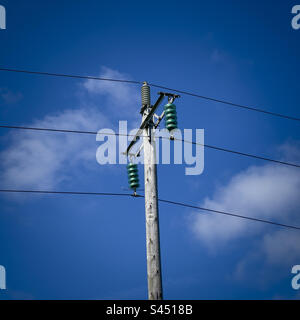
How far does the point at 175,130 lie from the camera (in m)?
10.7

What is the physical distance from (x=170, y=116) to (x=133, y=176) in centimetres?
207

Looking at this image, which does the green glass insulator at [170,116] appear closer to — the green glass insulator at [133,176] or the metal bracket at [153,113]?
the metal bracket at [153,113]

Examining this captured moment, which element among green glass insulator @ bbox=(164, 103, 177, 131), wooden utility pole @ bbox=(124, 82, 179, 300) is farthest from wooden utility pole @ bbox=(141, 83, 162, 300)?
green glass insulator @ bbox=(164, 103, 177, 131)

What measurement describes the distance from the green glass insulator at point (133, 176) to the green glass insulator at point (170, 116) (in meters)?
1.62

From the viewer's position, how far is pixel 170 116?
10.7 meters

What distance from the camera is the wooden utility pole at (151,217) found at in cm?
935

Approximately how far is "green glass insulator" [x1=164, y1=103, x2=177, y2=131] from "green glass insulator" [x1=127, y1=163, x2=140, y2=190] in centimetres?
162

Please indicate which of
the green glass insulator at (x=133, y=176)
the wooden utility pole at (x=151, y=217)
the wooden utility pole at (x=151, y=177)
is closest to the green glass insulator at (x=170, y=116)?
the wooden utility pole at (x=151, y=177)
